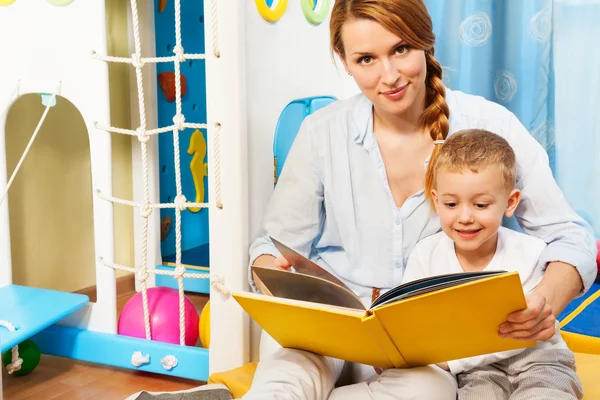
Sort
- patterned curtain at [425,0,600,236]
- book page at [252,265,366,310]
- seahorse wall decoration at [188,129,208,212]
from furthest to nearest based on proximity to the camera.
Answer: seahorse wall decoration at [188,129,208,212] < patterned curtain at [425,0,600,236] < book page at [252,265,366,310]

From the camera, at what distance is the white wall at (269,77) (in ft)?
4.31

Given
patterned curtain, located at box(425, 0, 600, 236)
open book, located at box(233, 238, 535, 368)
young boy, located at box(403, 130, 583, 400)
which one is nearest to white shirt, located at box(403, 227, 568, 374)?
young boy, located at box(403, 130, 583, 400)

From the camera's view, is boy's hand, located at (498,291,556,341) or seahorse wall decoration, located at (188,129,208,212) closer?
boy's hand, located at (498,291,556,341)

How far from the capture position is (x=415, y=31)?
1.12 m

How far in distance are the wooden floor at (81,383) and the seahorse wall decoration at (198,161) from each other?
81cm

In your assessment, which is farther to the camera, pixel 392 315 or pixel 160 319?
pixel 160 319

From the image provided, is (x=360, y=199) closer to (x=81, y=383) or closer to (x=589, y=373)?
(x=589, y=373)

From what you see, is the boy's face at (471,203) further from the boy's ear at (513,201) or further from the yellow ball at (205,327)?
the yellow ball at (205,327)

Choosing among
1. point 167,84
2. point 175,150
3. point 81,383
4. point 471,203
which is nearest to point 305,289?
point 471,203

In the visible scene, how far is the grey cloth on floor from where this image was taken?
1176 mm

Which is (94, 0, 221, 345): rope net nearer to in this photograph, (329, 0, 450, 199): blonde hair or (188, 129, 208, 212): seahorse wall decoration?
(329, 0, 450, 199): blonde hair

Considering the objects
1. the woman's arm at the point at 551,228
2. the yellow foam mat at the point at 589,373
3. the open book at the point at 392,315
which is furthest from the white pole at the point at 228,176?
the yellow foam mat at the point at 589,373

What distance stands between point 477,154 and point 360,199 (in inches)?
10.4

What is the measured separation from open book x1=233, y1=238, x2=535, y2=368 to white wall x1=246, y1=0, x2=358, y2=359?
324 mm
